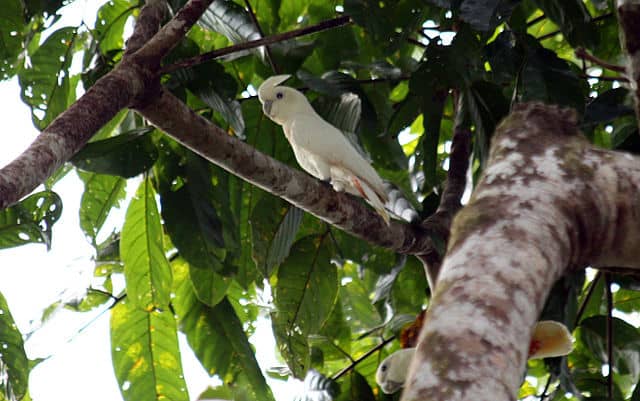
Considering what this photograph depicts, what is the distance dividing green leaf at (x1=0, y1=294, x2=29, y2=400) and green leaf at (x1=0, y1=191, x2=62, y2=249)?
0.53 ft

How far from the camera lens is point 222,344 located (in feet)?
10.5

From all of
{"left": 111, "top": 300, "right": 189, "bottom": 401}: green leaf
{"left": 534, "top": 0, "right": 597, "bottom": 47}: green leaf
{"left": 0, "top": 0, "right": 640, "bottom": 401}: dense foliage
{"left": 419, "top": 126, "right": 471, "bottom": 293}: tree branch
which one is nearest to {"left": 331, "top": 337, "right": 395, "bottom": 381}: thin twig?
{"left": 0, "top": 0, "right": 640, "bottom": 401}: dense foliage

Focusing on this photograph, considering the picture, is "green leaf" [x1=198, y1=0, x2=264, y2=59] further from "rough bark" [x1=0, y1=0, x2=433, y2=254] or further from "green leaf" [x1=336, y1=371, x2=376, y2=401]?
"green leaf" [x1=336, y1=371, x2=376, y2=401]

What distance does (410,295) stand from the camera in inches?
139

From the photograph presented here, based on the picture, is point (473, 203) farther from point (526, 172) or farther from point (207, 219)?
point (207, 219)

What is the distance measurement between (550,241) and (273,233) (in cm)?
170

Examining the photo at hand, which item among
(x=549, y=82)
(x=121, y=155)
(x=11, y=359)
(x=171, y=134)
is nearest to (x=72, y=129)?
(x=171, y=134)

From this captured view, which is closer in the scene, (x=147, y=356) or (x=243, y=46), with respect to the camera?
(x=243, y=46)

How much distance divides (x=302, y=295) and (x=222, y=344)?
0.97ft

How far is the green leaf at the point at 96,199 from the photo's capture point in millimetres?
3122

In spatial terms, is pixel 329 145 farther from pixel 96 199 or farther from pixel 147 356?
pixel 147 356

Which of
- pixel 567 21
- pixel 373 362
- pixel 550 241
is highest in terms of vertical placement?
pixel 567 21

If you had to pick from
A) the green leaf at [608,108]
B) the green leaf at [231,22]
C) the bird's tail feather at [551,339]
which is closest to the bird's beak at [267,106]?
the green leaf at [231,22]

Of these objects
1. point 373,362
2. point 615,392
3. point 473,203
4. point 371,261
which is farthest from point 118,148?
point 615,392
